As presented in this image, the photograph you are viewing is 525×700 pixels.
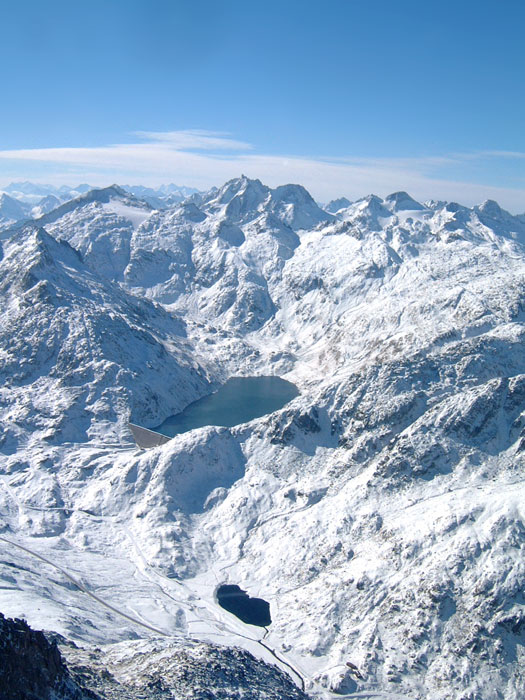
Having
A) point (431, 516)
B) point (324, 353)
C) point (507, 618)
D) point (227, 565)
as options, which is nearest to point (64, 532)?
point (227, 565)

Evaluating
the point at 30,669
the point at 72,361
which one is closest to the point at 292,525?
the point at 30,669

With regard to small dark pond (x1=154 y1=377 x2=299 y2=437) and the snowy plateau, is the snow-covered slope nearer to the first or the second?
the snowy plateau

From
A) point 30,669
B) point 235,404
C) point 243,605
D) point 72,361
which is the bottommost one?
point 243,605

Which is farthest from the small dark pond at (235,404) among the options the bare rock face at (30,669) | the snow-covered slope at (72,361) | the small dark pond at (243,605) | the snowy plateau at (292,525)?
the bare rock face at (30,669)

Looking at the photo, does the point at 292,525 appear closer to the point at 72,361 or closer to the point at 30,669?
the point at 30,669

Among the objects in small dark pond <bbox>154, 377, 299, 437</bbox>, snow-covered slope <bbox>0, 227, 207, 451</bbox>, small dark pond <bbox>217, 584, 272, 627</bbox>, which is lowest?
small dark pond <bbox>217, 584, 272, 627</bbox>

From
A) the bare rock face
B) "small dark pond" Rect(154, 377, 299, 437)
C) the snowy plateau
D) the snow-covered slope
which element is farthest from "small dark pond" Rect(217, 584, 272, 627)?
"small dark pond" Rect(154, 377, 299, 437)
